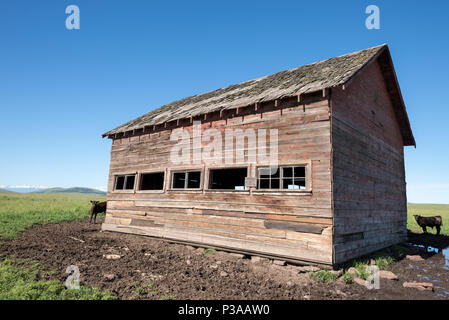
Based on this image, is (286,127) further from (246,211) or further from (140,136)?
(140,136)

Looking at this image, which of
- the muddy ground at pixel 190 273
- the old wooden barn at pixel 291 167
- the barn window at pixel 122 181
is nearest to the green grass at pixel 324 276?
the muddy ground at pixel 190 273

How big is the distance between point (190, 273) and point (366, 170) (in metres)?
7.88

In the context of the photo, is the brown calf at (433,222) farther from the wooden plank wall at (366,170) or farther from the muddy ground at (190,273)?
the muddy ground at (190,273)

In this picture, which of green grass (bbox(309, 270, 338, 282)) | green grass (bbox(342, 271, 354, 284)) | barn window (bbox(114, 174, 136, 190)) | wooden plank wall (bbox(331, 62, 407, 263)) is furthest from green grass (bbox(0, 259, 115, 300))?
barn window (bbox(114, 174, 136, 190))

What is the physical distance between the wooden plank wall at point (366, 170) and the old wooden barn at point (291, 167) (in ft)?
0.15

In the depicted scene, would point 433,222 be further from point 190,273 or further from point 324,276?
point 190,273

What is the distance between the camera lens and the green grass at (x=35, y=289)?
599 cm

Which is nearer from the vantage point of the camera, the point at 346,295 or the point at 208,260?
the point at 346,295

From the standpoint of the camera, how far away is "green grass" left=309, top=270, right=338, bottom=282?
7.60 m

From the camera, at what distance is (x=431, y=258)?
1110 centimetres

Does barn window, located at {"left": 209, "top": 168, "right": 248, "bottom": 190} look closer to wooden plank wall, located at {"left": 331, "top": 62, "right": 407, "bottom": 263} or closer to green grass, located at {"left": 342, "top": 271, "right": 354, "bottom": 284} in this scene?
wooden plank wall, located at {"left": 331, "top": 62, "right": 407, "bottom": 263}

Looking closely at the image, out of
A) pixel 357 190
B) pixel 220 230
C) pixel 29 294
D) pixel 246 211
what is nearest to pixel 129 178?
pixel 220 230

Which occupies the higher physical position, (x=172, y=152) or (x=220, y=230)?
(x=172, y=152)

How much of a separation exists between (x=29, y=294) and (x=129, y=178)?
10.4m
